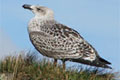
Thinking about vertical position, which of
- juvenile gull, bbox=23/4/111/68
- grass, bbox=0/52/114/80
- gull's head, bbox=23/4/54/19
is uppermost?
gull's head, bbox=23/4/54/19

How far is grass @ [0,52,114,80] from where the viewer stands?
10.2 m

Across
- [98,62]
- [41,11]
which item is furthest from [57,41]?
[98,62]

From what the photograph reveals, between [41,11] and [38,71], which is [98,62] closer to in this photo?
[38,71]

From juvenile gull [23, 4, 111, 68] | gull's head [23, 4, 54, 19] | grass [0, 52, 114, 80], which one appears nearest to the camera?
grass [0, 52, 114, 80]

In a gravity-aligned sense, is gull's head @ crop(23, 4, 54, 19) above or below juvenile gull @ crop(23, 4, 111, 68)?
above

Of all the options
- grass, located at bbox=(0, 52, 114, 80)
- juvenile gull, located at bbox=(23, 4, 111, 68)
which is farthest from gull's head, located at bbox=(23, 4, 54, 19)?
grass, located at bbox=(0, 52, 114, 80)

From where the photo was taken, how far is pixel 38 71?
412 inches

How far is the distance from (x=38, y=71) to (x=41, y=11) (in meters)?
1.64

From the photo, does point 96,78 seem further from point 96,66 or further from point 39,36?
point 39,36

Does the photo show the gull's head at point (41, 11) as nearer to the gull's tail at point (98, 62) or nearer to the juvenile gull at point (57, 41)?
the juvenile gull at point (57, 41)

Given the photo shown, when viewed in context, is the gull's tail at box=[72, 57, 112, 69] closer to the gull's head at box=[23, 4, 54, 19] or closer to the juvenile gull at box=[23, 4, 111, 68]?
the juvenile gull at box=[23, 4, 111, 68]

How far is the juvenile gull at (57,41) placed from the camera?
35.5 feet

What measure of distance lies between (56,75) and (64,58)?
788 millimetres

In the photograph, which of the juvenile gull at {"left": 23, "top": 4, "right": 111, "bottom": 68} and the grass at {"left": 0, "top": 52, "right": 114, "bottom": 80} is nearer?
the grass at {"left": 0, "top": 52, "right": 114, "bottom": 80}
